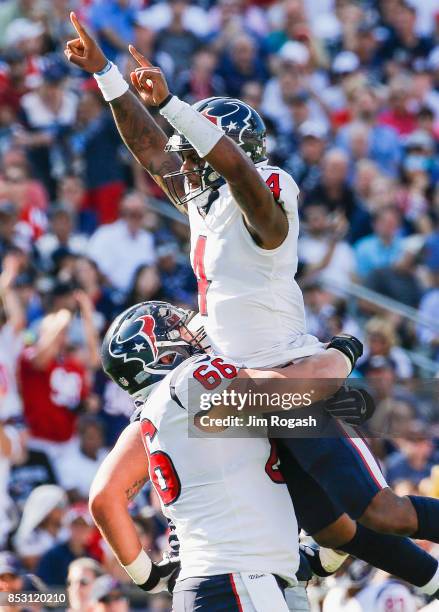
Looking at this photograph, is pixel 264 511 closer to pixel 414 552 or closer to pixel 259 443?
pixel 259 443

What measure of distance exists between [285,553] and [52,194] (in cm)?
729

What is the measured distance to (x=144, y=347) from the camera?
6113 mm

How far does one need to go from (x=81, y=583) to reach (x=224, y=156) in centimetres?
307

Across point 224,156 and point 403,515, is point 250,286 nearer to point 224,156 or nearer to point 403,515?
point 224,156

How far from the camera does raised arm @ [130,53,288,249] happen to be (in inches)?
223

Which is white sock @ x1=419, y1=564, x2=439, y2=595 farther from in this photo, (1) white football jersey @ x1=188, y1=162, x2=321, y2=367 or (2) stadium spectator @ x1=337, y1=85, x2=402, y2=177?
(2) stadium spectator @ x1=337, y1=85, x2=402, y2=177

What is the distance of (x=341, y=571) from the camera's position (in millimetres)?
8148

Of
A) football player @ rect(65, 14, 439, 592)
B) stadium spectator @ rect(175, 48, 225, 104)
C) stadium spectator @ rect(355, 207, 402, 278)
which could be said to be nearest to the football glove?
football player @ rect(65, 14, 439, 592)

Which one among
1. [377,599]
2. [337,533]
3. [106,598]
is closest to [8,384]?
[106,598]

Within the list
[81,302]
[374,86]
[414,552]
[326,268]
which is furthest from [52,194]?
[414,552]

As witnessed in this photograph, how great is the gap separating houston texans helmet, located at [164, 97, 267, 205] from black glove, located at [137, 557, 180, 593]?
159 centimetres

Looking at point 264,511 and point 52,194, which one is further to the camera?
point 52,194

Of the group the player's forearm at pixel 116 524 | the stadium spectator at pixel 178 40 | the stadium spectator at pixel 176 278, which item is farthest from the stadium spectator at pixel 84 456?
the stadium spectator at pixel 178 40

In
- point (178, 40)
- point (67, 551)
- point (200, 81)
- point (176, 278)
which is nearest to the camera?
point (67, 551)
